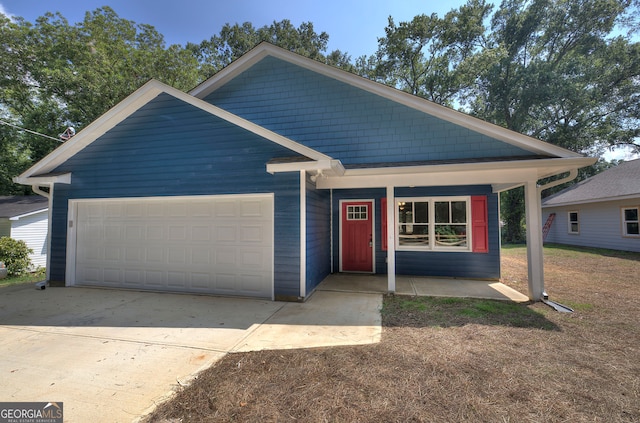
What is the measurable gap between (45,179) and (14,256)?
18.1 ft

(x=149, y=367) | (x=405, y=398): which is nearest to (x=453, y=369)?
(x=405, y=398)

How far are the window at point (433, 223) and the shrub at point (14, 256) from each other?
1271 centimetres

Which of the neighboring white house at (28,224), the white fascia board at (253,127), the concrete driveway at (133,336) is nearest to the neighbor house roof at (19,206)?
the neighboring white house at (28,224)

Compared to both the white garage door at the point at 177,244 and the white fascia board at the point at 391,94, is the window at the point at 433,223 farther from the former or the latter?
the white garage door at the point at 177,244

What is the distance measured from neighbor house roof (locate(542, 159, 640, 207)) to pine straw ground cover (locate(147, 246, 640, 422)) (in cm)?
1181

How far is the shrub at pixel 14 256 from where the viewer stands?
31.3 ft

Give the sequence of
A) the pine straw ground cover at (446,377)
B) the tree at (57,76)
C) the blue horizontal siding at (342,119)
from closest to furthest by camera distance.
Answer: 1. the pine straw ground cover at (446,377)
2. the blue horizontal siding at (342,119)
3. the tree at (57,76)

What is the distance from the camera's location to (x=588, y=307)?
5.27 m

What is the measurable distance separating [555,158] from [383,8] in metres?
17.4

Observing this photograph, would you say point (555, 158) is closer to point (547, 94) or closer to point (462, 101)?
point (547, 94)

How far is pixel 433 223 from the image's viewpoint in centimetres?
803

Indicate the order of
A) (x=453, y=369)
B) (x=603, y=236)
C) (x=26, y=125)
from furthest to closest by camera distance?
(x=26, y=125)
(x=603, y=236)
(x=453, y=369)

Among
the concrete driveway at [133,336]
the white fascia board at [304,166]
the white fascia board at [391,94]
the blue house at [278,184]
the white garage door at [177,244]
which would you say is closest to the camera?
the concrete driveway at [133,336]

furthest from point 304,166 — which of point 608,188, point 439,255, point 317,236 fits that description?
point 608,188
